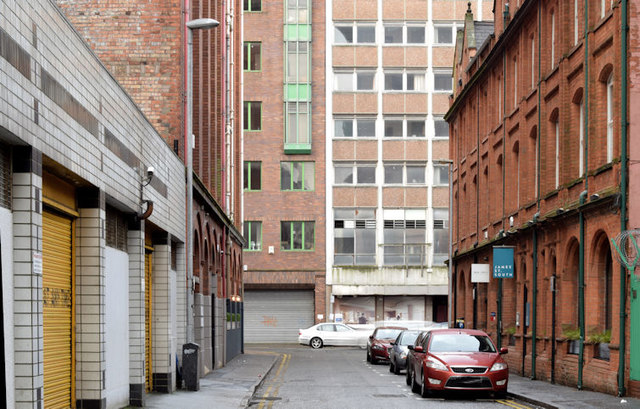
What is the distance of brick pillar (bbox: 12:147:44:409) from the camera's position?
1045cm

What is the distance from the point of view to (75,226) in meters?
14.5

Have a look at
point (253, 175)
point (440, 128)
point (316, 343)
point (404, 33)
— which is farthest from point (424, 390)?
point (404, 33)

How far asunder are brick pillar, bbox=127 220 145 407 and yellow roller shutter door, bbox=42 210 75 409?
3.58m

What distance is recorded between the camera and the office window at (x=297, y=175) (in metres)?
61.6

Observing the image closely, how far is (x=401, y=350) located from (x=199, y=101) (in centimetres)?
1006

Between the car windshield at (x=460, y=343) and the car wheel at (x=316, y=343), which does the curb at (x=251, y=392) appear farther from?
the car wheel at (x=316, y=343)

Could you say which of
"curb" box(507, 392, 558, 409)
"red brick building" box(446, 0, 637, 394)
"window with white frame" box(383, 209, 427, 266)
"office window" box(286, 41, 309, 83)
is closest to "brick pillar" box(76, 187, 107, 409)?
"curb" box(507, 392, 558, 409)

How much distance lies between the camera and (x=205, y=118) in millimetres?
30922

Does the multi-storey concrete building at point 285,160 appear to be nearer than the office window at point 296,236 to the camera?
Yes

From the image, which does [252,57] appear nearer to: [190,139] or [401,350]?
[401,350]

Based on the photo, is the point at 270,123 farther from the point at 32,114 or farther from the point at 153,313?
the point at 32,114

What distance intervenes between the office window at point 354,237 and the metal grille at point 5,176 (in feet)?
168

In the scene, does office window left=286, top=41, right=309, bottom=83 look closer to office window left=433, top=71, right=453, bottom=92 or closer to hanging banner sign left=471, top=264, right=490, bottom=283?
office window left=433, top=71, right=453, bottom=92

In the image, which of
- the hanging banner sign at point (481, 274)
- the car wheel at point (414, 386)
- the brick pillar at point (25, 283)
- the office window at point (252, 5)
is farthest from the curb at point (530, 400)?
the office window at point (252, 5)
